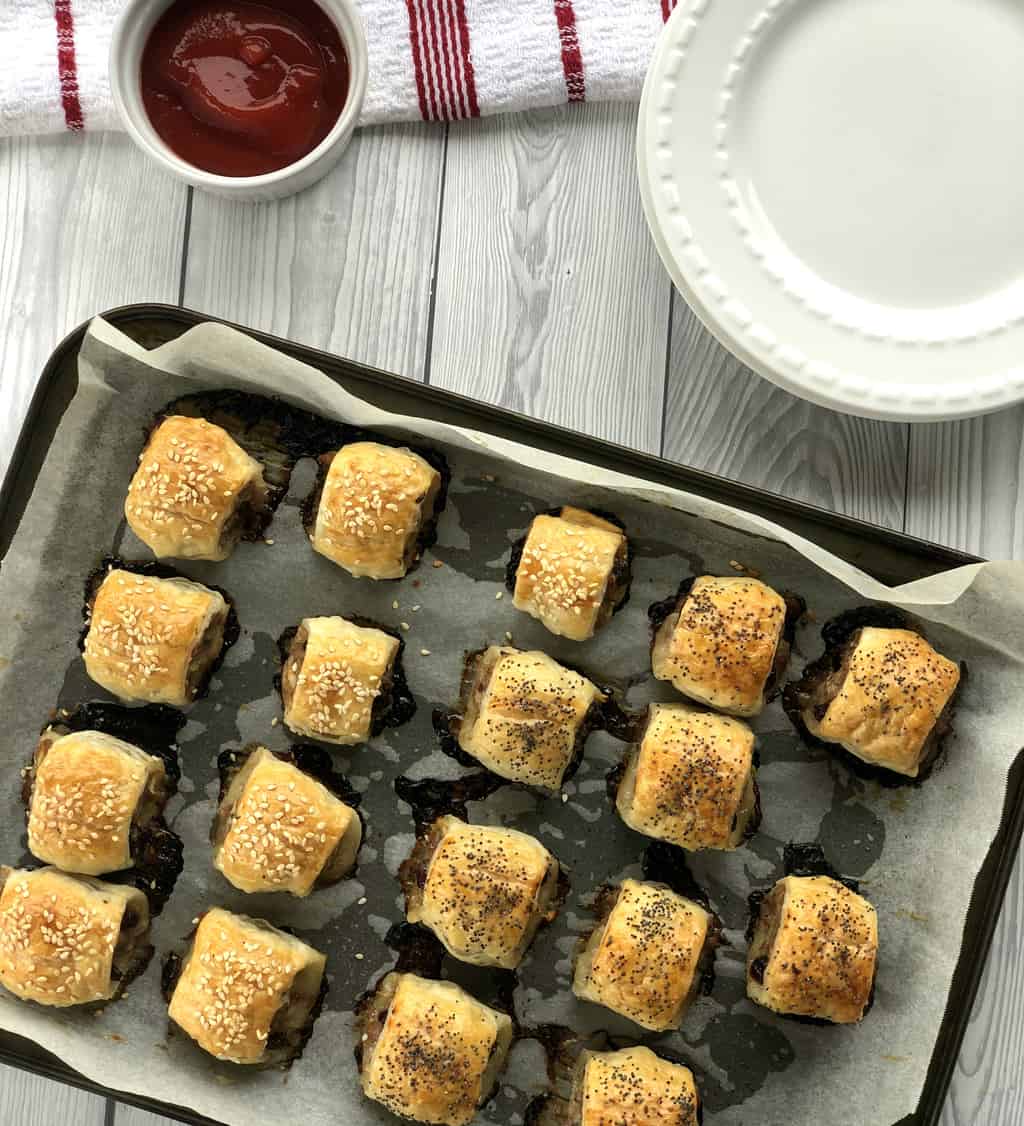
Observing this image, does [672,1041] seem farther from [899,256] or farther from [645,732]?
[899,256]

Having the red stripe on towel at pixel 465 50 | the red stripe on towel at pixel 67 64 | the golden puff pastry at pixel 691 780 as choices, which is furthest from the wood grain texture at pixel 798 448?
the red stripe on towel at pixel 67 64

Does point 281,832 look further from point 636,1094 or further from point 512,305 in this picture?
point 512,305

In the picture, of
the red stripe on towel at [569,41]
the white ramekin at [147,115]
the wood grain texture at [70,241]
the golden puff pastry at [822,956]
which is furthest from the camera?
the wood grain texture at [70,241]

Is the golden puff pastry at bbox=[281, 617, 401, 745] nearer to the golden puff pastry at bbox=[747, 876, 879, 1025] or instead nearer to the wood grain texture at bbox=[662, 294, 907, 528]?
the wood grain texture at bbox=[662, 294, 907, 528]

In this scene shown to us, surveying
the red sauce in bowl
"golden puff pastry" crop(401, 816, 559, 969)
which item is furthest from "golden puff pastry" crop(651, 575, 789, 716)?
the red sauce in bowl

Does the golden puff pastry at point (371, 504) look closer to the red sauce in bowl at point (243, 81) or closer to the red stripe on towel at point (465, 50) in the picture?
the red sauce in bowl at point (243, 81)

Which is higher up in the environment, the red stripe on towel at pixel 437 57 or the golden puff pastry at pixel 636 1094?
the red stripe on towel at pixel 437 57
